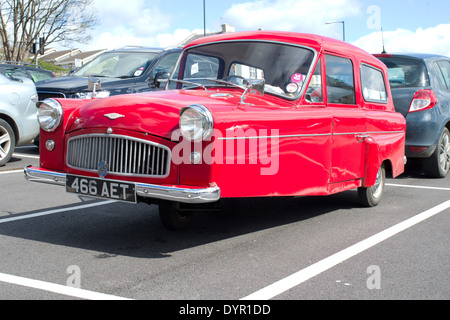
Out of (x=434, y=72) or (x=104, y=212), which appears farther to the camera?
(x=434, y=72)

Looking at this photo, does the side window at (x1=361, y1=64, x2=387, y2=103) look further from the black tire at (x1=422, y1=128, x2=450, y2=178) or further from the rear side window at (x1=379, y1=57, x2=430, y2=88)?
the black tire at (x1=422, y1=128, x2=450, y2=178)

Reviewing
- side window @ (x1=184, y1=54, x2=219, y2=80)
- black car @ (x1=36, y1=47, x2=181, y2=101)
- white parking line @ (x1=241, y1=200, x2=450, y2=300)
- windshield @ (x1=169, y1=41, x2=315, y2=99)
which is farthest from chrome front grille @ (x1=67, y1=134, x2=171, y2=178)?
black car @ (x1=36, y1=47, x2=181, y2=101)

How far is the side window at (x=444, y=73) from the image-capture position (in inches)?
366

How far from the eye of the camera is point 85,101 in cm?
536

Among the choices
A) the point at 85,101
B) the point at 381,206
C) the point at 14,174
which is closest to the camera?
the point at 85,101

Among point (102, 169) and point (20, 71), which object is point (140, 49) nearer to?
point (20, 71)

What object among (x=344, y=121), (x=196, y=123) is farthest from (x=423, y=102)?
(x=196, y=123)

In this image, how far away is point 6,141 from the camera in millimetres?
9289

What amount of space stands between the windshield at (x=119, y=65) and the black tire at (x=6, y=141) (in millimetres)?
2182

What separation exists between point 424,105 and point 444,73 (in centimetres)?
122
